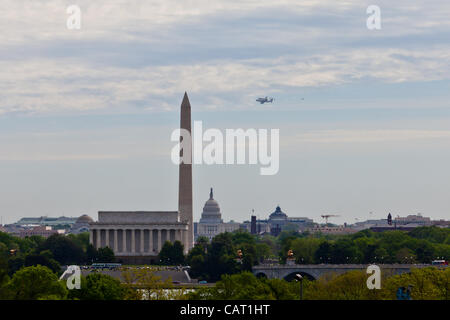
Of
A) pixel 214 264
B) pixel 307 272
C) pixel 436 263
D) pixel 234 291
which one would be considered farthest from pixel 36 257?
pixel 234 291

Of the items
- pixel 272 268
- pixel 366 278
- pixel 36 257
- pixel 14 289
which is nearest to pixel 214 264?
pixel 272 268

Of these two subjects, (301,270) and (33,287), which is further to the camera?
(301,270)

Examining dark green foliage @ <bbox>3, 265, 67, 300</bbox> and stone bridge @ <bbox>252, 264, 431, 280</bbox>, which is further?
stone bridge @ <bbox>252, 264, 431, 280</bbox>

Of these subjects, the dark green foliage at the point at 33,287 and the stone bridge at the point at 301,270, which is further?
the stone bridge at the point at 301,270

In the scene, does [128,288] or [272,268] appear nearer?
[128,288]
